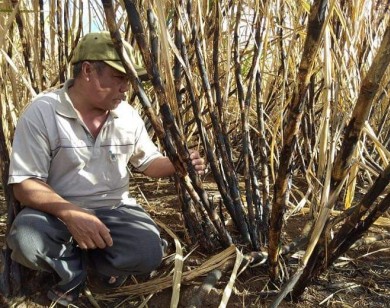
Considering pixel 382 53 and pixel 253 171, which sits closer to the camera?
pixel 382 53

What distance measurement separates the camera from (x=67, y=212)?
1301 millimetres

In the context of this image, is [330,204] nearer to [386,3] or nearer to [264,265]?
[264,265]

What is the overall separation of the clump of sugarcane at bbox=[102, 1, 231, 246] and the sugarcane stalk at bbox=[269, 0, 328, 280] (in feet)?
0.70

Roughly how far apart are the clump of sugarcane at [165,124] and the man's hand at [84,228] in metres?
0.26

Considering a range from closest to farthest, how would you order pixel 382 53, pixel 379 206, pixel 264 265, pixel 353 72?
1. pixel 382 53
2. pixel 379 206
3. pixel 353 72
4. pixel 264 265

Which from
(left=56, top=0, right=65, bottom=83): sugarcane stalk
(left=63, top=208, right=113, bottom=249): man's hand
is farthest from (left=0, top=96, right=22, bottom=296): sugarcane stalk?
(left=56, top=0, right=65, bottom=83): sugarcane stalk

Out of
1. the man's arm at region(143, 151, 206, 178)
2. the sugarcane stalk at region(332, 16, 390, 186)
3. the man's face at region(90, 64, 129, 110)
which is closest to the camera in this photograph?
the sugarcane stalk at region(332, 16, 390, 186)

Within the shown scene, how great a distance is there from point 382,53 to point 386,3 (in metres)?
0.71

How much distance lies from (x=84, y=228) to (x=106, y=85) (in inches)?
15.5

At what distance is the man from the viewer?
132 centimetres

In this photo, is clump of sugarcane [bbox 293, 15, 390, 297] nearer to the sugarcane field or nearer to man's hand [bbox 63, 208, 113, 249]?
the sugarcane field

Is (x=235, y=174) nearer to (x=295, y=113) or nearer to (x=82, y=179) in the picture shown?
(x=82, y=179)

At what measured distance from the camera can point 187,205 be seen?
4.69 ft

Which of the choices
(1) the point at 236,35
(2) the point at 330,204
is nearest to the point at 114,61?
(1) the point at 236,35
